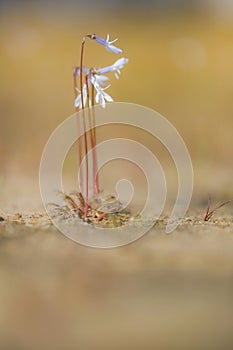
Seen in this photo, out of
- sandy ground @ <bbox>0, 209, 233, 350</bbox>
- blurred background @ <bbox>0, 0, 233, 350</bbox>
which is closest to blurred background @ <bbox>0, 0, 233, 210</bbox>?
blurred background @ <bbox>0, 0, 233, 350</bbox>

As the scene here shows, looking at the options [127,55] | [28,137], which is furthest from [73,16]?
[28,137]

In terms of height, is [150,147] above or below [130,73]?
below

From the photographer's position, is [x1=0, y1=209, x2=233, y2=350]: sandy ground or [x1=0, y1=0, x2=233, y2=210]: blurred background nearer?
[x1=0, y1=209, x2=233, y2=350]: sandy ground

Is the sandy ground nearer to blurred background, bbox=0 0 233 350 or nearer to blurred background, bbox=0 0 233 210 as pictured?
blurred background, bbox=0 0 233 350

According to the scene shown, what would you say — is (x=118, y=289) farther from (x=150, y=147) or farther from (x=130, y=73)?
(x=130, y=73)

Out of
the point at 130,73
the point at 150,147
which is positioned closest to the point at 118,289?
the point at 150,147

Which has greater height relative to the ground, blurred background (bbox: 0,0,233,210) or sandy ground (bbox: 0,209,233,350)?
blurred background (bbox: 0,0,233,210)
